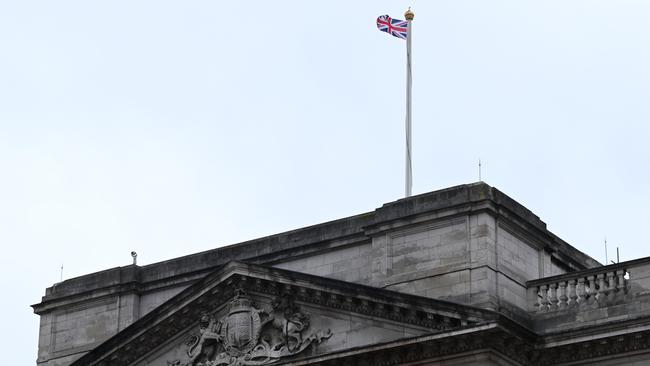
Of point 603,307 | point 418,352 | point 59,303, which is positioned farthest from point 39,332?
point 603,307

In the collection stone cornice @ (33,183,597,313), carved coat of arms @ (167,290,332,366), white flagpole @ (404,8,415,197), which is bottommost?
carved coat of arms @ (167,290,332,366)

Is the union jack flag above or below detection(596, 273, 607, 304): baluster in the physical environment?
above

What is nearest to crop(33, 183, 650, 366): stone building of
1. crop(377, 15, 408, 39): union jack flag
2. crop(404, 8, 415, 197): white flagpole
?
crop(404, 8, 415, 197): white flagpole

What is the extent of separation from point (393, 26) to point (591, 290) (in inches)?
496

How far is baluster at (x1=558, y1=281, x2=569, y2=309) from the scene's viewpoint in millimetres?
45750

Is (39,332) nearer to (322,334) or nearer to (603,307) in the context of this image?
(322,334)

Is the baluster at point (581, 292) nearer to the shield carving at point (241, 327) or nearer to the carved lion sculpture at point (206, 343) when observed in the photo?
the shield carving at point (241, 327)

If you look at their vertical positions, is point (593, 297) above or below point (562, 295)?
below

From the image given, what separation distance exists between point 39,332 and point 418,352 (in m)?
13.5

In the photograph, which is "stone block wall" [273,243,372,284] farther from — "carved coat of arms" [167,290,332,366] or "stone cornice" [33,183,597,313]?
"carved coat of arms" [167,290,332,366]

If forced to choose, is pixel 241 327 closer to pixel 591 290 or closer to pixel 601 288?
pixel 591 290

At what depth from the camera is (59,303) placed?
177ft

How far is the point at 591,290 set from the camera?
45.4 meters

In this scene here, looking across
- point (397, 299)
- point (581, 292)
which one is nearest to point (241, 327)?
point (397, 299)
